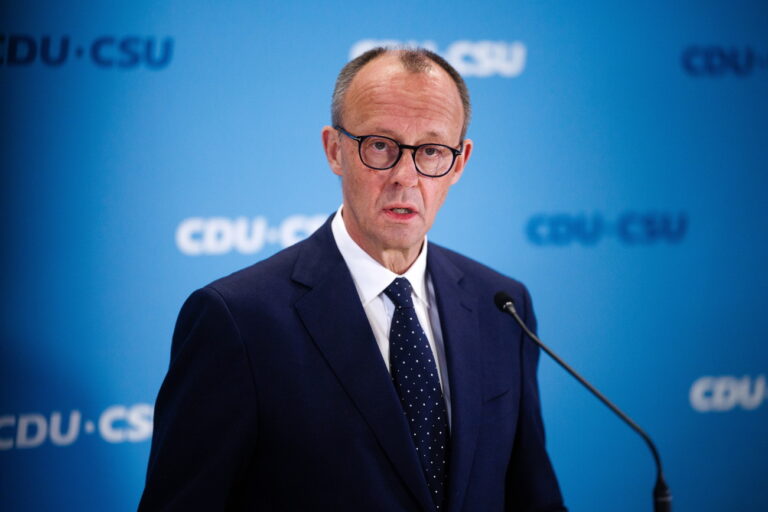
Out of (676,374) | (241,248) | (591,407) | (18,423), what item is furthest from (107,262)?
(676,374)

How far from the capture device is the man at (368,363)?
1237 millimetres

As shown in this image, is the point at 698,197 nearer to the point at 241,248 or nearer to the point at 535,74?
the point at 535,74

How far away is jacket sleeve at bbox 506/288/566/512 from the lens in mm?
1469

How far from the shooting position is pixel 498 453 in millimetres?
1406

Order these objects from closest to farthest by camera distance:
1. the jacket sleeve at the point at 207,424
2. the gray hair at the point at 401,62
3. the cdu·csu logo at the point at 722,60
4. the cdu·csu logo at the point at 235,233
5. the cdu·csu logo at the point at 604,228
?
the jacket sleeve at the point at 207,424, the gray hair at the point at 401,62, the cdu·csu logo at the point at 235,233, the cdu·csu logo at the point at 604,228, the cdu·csu logo at the point at 722,60

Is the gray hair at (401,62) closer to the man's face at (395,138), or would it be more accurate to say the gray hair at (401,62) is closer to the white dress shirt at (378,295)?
the man's face at (395,138)

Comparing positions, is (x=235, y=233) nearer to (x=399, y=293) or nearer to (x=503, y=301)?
(x=399, y=293)

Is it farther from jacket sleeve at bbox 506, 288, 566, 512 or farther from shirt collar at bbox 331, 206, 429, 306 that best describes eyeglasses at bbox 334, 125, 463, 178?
jacket sleeve at bbox 506, 288, 566, 512

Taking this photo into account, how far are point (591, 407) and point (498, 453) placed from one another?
133 centimetres

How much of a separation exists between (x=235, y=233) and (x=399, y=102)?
98 centimetres

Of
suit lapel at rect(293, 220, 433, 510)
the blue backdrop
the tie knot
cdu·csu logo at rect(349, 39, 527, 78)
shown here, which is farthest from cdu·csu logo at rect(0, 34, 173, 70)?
the tie knot

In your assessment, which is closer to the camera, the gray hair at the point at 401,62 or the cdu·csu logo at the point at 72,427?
the gray hair at the point at 401,62

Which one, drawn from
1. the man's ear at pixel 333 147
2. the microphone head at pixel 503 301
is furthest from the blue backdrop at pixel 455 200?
the microphone head at pixel 503 301

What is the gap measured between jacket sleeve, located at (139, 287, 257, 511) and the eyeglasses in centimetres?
39
